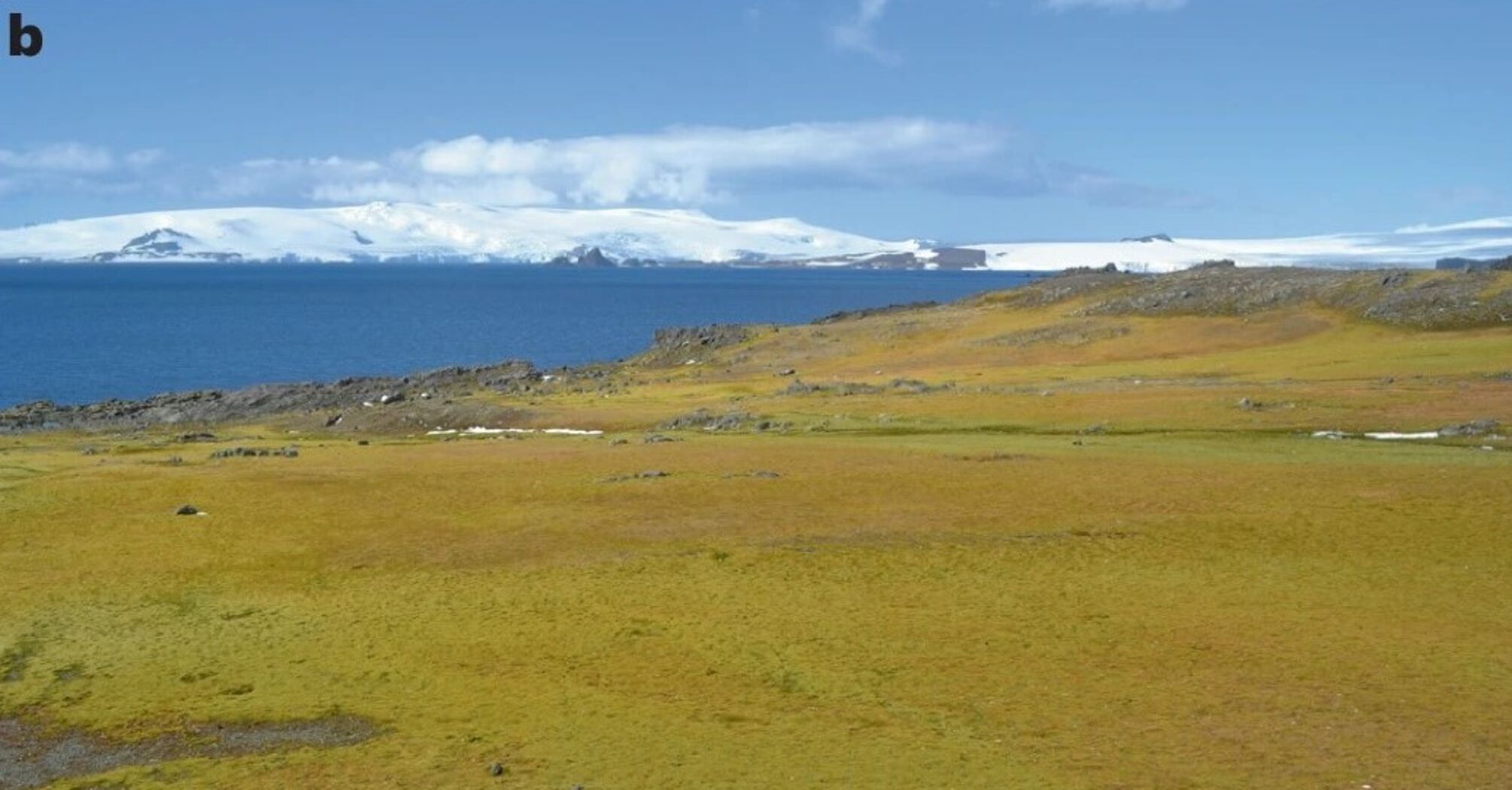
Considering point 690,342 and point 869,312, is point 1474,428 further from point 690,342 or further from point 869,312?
point 869,312

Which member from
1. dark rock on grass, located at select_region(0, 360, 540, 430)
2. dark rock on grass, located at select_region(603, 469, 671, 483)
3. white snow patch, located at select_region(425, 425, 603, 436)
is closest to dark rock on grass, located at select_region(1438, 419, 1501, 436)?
dark rock on grass, located at select_region(603, 469, 671, 483)

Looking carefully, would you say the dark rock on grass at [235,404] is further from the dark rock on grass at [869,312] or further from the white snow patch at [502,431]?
the dark rock on grass at [869,312]

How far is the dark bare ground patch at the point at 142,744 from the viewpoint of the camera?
2203 centimetres

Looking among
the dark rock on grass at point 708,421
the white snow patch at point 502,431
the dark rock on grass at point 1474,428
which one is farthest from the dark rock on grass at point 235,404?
the dark rock on grass at point 1474,428

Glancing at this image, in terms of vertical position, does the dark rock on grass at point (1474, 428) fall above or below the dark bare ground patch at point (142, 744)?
above

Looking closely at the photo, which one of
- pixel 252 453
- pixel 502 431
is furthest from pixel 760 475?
pixel 502 431

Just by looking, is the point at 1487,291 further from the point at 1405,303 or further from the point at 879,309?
the point at 879,309

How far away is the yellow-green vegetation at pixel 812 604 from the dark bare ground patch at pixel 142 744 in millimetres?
352

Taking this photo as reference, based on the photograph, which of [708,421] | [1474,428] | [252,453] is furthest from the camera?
[708,421]

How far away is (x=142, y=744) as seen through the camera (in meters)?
23.1

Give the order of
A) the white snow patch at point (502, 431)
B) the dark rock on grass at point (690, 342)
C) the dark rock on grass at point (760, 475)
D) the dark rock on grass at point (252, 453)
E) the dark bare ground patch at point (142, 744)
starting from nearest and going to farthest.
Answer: the dark bare ground patch at point (142, 744), the dark rock on grass at point (760, 475), the dark rock on grass at point (252, 453), the white snow patch at point (502, 431), the dark rock on grass at point (690, 342)

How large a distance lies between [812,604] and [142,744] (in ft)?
44.9

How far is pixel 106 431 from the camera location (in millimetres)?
82812

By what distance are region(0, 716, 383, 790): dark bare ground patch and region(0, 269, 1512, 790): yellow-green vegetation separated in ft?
1.15
